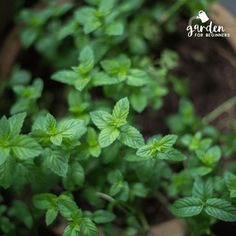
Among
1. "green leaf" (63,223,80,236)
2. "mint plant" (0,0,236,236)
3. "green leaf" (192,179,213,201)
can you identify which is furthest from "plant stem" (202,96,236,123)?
"green leaf" (63,223,80,236)

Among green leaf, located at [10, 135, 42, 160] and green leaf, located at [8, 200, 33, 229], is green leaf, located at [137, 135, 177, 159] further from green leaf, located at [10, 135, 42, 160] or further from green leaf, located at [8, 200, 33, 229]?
green leaf, located at [8, 200, 33, 229]

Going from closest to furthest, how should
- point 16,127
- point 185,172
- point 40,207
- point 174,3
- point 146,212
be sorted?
point 16,127
point 40,207
point 185,172
point 146,212
point 174,3

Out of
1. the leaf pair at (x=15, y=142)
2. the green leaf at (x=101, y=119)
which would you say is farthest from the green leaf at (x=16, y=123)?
the green leaf at (x=101, y=119)

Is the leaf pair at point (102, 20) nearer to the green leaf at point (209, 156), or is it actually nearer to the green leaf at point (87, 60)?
the green leaf at point (87, 60)

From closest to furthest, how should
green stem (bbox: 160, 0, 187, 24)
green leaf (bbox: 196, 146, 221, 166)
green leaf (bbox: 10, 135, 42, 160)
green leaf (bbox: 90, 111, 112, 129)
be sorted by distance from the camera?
green leaf (bbox: 10, 135, 42, 160)
green leaf (bbox: 90, 111, 112, 129)
green leaf (bbox: 196, 146, 221, 166)
green stem (bbox: 160, 0, 187, 24)

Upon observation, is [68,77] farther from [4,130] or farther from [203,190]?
[203,190]

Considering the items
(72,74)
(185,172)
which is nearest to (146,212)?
(185,172)

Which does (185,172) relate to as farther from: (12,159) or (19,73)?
(19,73)
